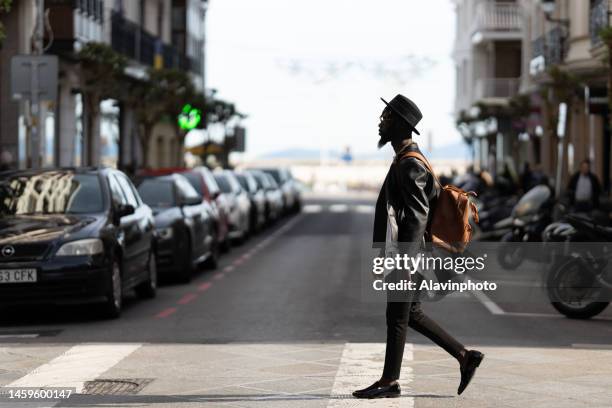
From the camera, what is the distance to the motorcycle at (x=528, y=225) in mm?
22031

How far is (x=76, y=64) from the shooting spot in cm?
3919

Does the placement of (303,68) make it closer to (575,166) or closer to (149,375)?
(575,166)

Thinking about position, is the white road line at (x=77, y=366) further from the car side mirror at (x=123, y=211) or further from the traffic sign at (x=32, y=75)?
the traffic sign at (x=32, y=75)

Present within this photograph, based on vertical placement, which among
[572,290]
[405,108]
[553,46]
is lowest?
[572,290]

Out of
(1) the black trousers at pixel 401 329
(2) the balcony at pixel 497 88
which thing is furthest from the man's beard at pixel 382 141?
(2) the balcony at pixel 497 88

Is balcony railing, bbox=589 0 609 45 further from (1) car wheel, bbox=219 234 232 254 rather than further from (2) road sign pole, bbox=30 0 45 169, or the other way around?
(2) road sign pole, bbox=30 0 45 169

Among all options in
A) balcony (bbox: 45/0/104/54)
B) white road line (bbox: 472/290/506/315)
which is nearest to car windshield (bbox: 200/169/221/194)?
white road line (bbox: 472/290/506/315)

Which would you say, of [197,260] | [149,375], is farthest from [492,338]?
[197,260]

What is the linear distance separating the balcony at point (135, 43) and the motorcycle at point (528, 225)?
74.7ft

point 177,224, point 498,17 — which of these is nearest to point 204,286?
point 177,224

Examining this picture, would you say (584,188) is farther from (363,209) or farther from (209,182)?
(363,209)

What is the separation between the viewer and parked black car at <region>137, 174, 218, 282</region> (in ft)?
66.5

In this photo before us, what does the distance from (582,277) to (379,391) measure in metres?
6.35

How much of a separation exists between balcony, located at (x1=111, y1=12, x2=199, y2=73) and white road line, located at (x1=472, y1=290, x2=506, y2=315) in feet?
87.2
